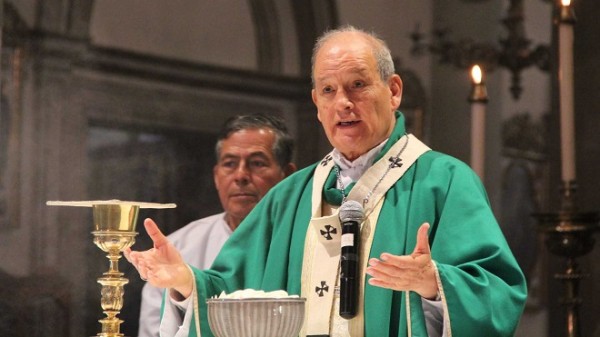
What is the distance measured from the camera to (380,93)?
401cm

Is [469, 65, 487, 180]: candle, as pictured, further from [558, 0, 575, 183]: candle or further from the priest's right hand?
the priest's right hand

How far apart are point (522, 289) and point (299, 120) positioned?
3.16 metres

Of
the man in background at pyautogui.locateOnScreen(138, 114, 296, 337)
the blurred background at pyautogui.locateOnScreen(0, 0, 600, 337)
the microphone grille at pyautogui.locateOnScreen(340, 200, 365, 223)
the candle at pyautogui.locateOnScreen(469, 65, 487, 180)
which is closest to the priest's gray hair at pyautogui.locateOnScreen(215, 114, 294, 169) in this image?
the man in background at pyautogui.locateOnScreen(138, 114, 296, 337)

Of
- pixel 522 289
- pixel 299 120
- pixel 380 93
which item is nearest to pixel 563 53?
pixel 380 93

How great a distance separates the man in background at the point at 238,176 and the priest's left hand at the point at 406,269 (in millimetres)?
2129

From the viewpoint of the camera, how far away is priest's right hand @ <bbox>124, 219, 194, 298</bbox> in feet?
12.0

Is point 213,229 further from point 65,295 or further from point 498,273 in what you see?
point 498,273

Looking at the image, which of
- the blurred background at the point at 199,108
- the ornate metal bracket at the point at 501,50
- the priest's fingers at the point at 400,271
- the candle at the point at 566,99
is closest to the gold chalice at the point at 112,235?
the priest's fingers at the point at 400,271

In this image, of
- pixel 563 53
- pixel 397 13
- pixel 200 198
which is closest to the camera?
pixel 563 53

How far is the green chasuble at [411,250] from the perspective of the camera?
3.54m

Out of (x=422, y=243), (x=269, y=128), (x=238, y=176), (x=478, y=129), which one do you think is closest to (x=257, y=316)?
(x=422, y=243)

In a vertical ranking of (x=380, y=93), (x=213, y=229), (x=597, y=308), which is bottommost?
(x=597, y=308)

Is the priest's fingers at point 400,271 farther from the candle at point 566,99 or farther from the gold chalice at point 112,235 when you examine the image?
the candle at point 566,99

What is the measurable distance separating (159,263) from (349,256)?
0.57 m
